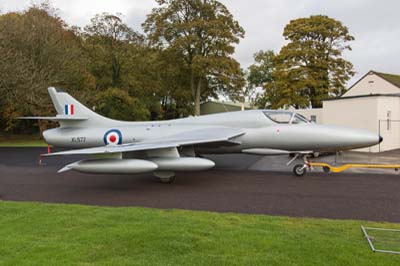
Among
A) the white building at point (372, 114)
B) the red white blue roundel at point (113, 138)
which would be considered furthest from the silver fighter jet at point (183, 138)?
the white building at point (372, 114)

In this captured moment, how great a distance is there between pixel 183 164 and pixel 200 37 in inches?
1101

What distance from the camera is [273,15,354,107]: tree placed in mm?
30688

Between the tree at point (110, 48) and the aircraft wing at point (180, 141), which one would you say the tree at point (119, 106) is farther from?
the aircraft wing at point (180, 141)

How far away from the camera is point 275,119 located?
32.6 ft

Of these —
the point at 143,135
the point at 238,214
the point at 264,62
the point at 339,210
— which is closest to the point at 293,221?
the point at 238,214

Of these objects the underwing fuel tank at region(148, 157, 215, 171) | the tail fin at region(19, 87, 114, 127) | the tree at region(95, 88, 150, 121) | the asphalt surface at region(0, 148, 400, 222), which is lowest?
the asphalt surface at region(0, 148, 400, 222)

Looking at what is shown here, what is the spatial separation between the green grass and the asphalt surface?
0.89 metres

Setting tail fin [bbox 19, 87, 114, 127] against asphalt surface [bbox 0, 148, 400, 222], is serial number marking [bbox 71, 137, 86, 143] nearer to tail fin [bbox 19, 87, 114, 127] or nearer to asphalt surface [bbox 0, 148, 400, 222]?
tail fin [bbox 19, 87, 114, 127]

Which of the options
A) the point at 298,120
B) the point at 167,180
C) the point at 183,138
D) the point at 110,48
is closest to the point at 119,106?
the point at 110,48

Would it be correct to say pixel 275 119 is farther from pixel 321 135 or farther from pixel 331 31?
pixel 331 31

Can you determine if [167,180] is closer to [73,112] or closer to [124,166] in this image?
[124,166]

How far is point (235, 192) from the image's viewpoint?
7527mm

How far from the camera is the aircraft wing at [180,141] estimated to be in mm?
7930

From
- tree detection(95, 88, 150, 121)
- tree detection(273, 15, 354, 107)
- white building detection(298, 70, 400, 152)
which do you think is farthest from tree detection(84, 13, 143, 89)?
white building detection(298, 70, 400, 152)
